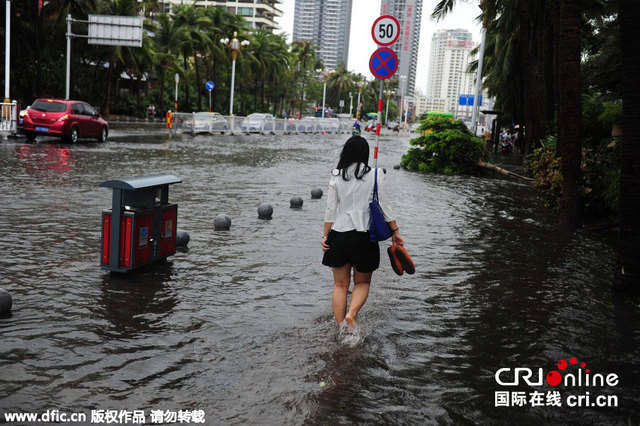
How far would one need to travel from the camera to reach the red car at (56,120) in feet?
86.9

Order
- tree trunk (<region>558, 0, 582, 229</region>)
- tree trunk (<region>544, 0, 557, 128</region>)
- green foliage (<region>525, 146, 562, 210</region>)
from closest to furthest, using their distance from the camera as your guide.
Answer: tree trunk (<region>558, 0, 582, 229</region>)
green foliage (<region>525, 146, 562, 210</region>)
tree trunk (<region>544, 0, 557, 128</region>)

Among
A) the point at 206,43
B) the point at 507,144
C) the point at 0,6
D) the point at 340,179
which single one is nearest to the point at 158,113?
the point at 206,43

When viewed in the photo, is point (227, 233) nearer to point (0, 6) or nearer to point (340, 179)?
point (340, 179)

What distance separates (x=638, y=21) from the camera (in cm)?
719

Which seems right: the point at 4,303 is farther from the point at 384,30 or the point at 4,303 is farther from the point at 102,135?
the point at 102,135

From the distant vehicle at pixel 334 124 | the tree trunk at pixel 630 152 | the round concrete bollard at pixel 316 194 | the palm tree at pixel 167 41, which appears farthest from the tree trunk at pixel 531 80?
the palm tree at pixel 167 41

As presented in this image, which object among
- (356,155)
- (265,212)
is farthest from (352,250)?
(265,212)

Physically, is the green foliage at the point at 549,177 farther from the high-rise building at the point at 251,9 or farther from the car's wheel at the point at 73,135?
the high-rise building at the point at 251,9

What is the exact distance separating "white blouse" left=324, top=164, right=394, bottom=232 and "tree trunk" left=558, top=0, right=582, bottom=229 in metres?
7.14

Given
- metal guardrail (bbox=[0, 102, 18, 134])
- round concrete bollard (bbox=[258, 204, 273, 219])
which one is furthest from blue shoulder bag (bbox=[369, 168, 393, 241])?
metal guardrail (bbox=[0, 102, 18, 134])

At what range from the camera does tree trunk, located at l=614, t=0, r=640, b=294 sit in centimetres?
722

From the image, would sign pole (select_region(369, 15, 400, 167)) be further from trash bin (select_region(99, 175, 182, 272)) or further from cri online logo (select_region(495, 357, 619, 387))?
cri online logo (select_region(495, 357, 619, 387))

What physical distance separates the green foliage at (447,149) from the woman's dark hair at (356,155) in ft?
62.0

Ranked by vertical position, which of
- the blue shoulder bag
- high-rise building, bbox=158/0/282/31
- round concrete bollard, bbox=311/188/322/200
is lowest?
round concrete bollard, bbox=311/188/322/200
